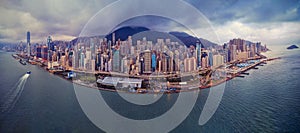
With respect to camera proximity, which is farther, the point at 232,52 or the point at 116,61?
the point at 232,52

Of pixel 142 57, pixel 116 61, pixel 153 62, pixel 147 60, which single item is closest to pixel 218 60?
pixel 153 62

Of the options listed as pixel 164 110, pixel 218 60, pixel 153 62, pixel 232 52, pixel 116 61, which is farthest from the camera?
pixel 232 52

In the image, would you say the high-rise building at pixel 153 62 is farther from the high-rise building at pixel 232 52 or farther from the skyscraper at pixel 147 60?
the high-rise building at pixel 232 52

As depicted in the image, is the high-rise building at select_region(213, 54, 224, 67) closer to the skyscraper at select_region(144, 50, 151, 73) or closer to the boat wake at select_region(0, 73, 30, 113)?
the skyscraper at select_region(144, 50, 151, 73)

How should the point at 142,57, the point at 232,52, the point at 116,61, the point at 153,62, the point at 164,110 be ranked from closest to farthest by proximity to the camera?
the point at 164,110, the point at 142,57, the point at 153,62, the point at 116,61, the point at 232,52

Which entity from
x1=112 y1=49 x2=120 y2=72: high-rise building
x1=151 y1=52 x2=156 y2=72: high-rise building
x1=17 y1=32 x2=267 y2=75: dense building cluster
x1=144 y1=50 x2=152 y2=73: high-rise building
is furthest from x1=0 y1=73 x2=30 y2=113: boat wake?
x1=151 y1=52 x2=156 y2=72: high-rise building

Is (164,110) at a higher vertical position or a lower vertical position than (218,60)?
lower

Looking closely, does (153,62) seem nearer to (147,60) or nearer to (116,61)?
(147,60)

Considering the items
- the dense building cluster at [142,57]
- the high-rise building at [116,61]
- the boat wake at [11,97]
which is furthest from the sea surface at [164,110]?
the high-rise building at [116,61]

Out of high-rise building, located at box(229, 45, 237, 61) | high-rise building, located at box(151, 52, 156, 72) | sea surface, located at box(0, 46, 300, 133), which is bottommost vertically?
sea surface, located at box(0, 46, 300, 133)

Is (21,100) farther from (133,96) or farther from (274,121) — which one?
(274,121)

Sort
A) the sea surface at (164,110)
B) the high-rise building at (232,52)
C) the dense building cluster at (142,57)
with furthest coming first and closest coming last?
the high-rise building at (232,52), the dense building cluster at (142,57), the sea surface at (164,110)
